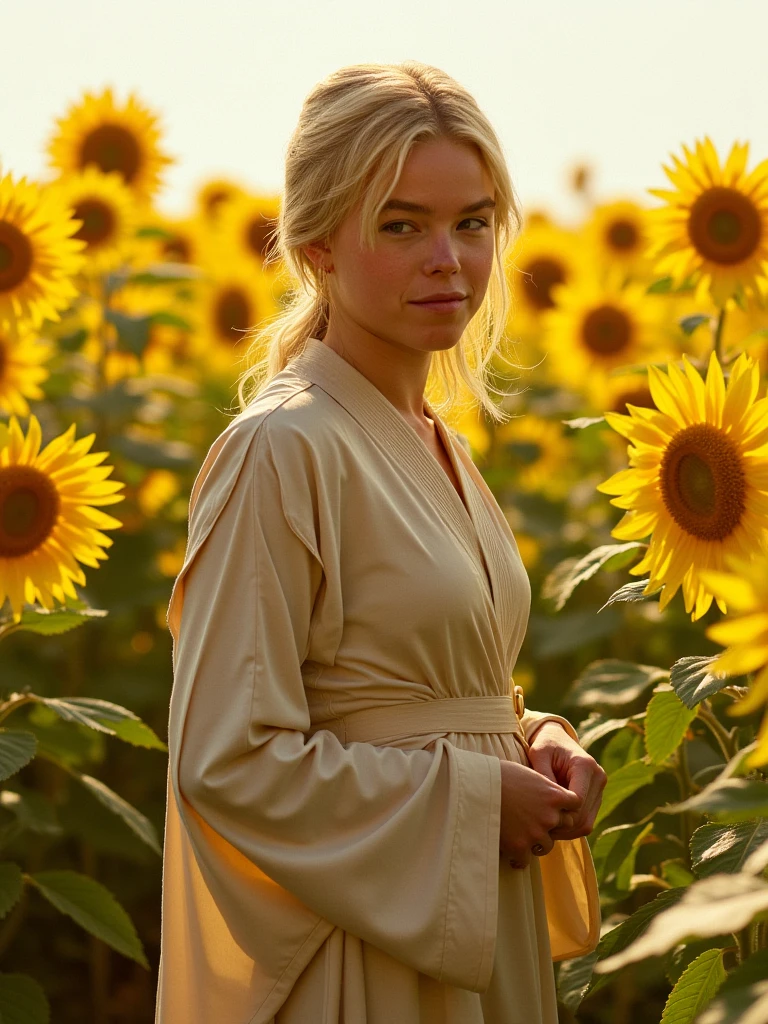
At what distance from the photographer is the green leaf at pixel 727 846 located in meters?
2.44

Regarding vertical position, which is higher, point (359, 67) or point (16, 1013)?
point (359, 67)

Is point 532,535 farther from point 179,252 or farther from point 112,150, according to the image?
point 179,252

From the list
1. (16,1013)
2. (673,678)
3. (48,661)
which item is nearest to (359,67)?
(673,678)

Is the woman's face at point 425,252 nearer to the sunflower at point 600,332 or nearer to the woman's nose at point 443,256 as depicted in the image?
the woman's nose at point 443,256

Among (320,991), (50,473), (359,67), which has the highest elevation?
(359,67)

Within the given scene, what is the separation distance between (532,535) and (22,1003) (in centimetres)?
347

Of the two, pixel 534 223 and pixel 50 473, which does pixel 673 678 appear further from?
pixel 534 223

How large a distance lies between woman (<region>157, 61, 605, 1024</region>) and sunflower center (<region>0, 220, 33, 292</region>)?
1.52m

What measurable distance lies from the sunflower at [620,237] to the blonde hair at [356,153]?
4.66 meters

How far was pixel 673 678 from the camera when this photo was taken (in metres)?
2.56

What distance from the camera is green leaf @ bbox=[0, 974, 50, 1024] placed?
10.2 ft

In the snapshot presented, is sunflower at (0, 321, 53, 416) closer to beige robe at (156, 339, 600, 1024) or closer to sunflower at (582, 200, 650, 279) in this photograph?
beige robe at (156, 339, 600, 1024)

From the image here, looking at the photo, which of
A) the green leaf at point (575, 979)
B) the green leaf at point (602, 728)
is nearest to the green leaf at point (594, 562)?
the green leaf at point (602, 728)

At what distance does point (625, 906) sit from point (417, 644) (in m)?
2.40
